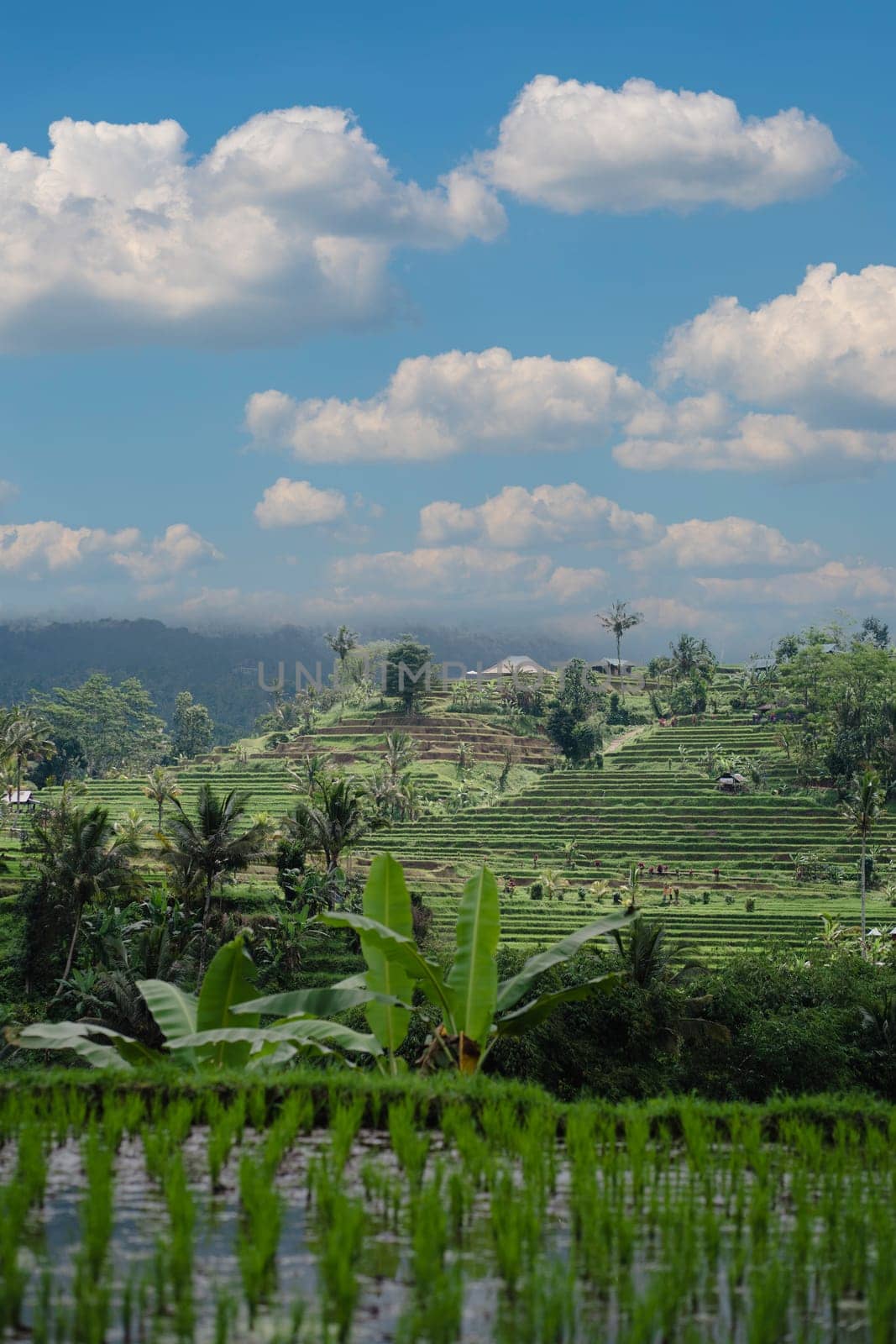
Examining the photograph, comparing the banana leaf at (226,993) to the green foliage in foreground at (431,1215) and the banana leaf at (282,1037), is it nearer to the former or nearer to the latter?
the banana leaf at (282,1037)

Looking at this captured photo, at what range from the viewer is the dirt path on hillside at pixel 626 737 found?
6788cm

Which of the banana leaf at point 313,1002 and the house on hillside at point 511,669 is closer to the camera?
the banana leaf at point 313,1002

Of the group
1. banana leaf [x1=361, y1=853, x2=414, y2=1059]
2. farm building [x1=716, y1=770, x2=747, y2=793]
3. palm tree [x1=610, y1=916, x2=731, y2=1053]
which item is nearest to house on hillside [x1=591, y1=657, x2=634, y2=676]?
farm building [x1=716, y1=770, x2=747, y2=793]

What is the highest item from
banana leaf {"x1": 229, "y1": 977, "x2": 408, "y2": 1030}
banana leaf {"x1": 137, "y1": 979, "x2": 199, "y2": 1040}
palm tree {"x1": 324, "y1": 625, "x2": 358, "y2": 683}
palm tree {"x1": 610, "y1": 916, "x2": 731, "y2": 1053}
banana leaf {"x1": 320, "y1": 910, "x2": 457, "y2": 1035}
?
palm tree {"x1": 324, "y1": 625, "x2": 358, "y2": 683}

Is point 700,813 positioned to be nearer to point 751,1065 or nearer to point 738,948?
point 738,948

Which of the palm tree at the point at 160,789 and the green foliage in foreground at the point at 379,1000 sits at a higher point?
the green foliage in foreground at the point at 379,1000

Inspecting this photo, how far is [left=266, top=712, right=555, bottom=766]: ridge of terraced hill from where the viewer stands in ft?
228

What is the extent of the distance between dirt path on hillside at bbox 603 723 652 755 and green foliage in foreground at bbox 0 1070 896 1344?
6111cm

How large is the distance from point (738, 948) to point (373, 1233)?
33489mm

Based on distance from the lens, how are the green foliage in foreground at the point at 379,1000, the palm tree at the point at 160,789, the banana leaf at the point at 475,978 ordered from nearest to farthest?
1. the green foliage in foreground at the point at 379,1000
2. the banana leaf at the point at 475,978
3. the palm tree at the point at 160,789

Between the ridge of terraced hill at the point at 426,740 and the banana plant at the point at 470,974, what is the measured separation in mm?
59030

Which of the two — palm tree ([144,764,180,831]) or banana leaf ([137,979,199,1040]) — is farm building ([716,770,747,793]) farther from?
banana leaf ([137,979,199,1040])

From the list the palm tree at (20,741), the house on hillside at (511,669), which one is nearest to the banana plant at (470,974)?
the palm tree at (20,741)

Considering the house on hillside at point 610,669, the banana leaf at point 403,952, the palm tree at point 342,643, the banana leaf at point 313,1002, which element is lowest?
the banana leaf at point 313,1002
